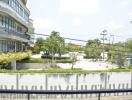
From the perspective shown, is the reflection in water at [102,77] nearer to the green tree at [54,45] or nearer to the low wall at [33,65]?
the low wall at [33,65]

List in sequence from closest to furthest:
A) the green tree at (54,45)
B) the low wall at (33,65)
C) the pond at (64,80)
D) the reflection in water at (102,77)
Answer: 1. the pond at (64,80)
2. the reflection in water at (102,77)
3. the low wall at (33,65)
4. the green tree at (54,45)

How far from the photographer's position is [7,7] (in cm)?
3225

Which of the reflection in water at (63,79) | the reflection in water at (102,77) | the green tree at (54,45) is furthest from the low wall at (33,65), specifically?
the reflection in water at (102,77)

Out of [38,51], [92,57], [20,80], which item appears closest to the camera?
[20,80]

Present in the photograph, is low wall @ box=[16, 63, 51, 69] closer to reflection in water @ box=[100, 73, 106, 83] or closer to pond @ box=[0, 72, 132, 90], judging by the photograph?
pond @ box=[0, 72, 132, 90]

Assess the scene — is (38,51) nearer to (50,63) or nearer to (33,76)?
(50,63)

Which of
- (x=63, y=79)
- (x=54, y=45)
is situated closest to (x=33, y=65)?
(x=54, y=45)

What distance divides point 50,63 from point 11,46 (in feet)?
21.9

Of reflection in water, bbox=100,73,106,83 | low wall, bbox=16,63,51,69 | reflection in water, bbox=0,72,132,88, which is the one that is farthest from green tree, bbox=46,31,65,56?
reflection in water, bbox=100,73,106,83

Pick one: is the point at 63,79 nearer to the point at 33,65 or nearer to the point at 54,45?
the point at 33,65

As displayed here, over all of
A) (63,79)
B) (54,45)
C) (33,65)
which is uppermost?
(54,45)

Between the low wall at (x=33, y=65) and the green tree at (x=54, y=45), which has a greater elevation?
the green tree at (x=54, y=45)

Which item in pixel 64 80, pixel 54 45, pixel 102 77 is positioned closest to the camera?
pixel 64 80

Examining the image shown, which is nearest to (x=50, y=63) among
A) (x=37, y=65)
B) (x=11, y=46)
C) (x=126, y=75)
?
(x=37, y=65)
